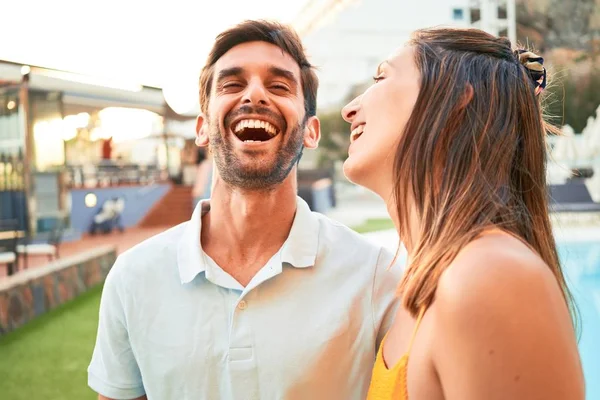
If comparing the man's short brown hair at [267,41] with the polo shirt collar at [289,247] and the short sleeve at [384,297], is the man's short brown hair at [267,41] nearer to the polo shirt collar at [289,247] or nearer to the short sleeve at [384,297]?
the polo shirt collar at [289,247]

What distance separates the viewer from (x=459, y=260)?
935 mm

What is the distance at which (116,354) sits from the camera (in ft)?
5.11

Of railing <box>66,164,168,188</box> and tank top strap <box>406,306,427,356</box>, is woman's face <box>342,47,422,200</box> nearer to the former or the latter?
tank top strap <box>406,306,427,356</box>

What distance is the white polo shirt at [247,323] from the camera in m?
1.41

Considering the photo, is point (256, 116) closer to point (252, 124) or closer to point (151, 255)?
point (252, 124)

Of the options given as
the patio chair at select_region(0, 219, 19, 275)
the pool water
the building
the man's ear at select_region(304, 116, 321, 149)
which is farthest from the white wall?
the man's ear at select_region(304, 116, 321, 149)

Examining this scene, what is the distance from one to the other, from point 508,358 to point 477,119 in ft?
1.48

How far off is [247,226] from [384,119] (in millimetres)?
502

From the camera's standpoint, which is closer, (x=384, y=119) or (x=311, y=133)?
(x=384, y=119)

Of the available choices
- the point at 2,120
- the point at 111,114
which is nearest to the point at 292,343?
the point at 2,120

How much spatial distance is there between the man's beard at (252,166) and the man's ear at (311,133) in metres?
0.11

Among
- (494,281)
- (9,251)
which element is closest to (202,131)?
(494,281)

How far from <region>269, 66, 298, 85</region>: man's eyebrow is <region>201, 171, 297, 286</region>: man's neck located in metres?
0.27

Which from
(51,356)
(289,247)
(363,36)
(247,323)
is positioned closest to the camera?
(247,323)
